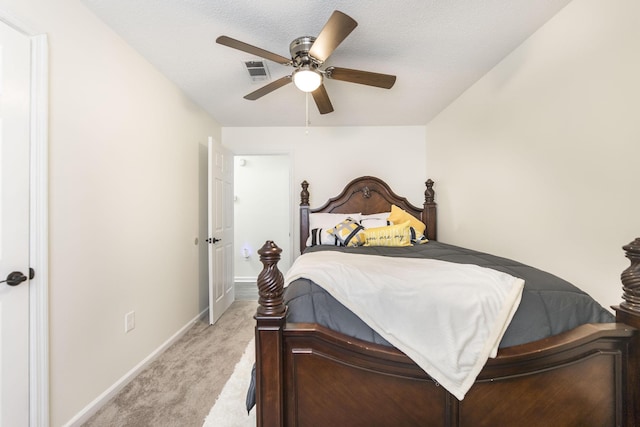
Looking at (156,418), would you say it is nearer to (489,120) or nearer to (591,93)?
(591,93)

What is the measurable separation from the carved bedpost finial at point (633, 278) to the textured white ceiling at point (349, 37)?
→ 1.41 meters

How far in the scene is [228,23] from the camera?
1.62m

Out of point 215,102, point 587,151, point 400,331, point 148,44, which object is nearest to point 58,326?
point 400,331

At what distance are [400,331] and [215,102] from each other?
281cm

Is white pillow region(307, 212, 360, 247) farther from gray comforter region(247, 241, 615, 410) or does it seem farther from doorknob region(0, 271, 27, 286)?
doorknob region(0, 271, 27, 286)

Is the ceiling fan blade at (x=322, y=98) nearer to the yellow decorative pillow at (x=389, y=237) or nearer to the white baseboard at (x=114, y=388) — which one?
the yellow decorative pillow at (x=389, y=237)

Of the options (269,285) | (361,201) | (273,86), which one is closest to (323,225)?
(361,201)

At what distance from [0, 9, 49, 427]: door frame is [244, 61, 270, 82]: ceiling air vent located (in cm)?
116

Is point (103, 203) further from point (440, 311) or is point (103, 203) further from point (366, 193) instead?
point (366, 193)

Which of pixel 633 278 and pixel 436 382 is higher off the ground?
pixel 633 278

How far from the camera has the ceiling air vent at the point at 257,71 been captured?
6.68 ft

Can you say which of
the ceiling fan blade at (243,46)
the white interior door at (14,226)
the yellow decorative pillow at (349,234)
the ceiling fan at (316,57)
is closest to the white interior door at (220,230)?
the ceiling fan at (316,57)

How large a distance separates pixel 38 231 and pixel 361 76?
2008 mm

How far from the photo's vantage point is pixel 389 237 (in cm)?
258
